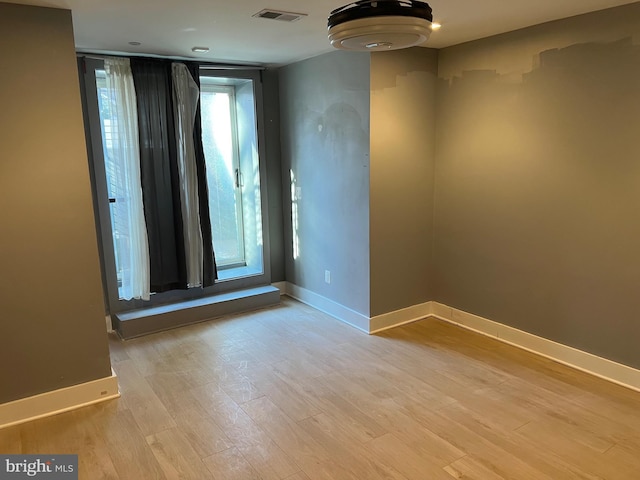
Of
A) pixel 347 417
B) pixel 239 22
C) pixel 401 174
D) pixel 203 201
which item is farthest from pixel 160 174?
pixel 347 417

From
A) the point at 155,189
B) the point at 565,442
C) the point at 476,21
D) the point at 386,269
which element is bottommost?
the point at 565,442

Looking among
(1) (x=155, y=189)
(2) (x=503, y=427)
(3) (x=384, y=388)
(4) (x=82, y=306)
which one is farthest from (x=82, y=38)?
(2) (x=503, y=427)

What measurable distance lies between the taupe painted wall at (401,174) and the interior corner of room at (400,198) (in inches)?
0.5

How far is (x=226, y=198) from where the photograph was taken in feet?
15.3

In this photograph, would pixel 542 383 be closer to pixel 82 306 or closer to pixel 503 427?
pixel 503 427

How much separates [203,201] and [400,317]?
2016 millimetres

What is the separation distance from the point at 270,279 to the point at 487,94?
2656 millimetres

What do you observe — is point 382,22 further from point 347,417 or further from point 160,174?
point 160,174

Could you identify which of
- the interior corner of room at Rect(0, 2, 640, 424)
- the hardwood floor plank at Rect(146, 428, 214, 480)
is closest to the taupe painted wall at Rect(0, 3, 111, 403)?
the interior corner of room at Rect(0, 2, 640, 424)

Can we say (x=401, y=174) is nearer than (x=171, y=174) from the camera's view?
Yes

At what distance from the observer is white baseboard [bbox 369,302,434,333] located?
3.79 metres

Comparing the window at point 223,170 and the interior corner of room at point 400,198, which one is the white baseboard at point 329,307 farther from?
the window at point 223,170

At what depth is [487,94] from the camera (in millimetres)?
3395

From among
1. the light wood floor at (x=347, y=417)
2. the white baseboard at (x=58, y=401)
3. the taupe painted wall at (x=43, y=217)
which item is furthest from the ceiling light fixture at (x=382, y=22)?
the white baseboard at (x=58, y=401)
